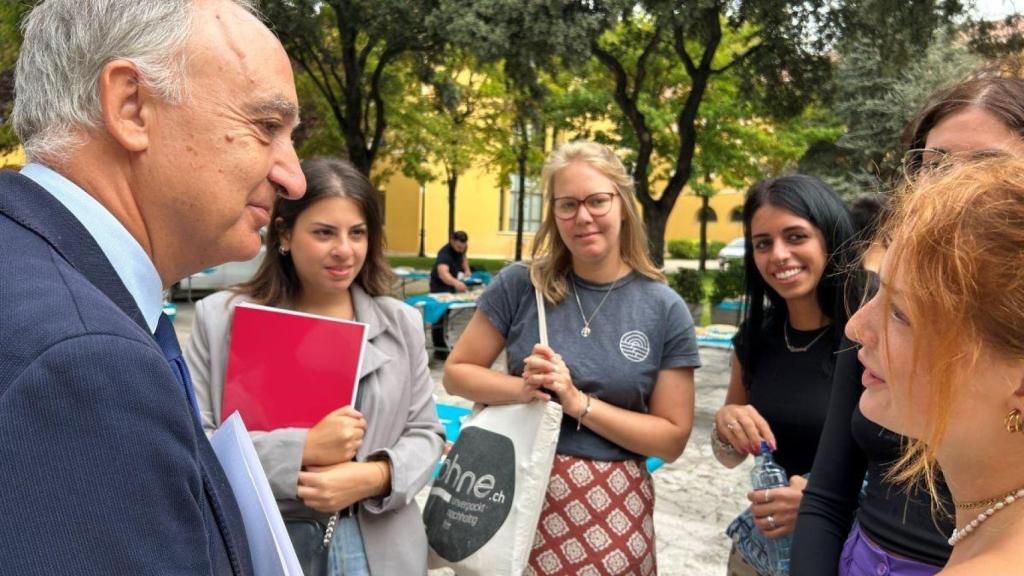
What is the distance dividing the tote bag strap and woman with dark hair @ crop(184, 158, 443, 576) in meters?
0.40

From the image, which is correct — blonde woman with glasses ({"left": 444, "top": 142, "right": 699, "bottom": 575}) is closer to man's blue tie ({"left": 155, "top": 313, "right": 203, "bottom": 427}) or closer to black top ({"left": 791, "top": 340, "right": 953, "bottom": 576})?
black top ({"left": 791, "top": 340, "right": 953, "bottom": 576})

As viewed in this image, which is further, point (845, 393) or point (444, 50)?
point (444, 50)

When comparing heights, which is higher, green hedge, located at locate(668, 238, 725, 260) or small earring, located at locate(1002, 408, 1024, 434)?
small earring, located at locate(1002, 408, 1024, 434)

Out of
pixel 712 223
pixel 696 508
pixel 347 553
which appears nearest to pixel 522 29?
pixel 696 508

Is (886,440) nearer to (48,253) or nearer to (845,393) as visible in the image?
(845,393)

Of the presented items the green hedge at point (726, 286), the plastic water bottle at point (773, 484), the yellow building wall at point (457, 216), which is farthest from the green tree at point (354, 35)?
the yellow building wall at point (457, 216)

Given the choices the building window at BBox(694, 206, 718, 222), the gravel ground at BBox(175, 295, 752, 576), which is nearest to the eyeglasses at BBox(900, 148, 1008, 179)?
the gravel ground at BBox(175, 295, 752, 576)

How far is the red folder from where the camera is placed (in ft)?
6.88

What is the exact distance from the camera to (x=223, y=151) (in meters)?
1.17

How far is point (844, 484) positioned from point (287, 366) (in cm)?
145

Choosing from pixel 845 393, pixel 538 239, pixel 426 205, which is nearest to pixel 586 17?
pixel 538 239

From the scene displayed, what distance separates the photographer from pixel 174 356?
1.12m

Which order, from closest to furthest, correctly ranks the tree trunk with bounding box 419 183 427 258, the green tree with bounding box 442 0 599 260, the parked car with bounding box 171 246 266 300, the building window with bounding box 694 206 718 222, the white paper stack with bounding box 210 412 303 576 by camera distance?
the white paper stack with bounding box 210 412 303 576, the green tree with bounding box 442 0 599 260, the parked car with bounding box 171 246 266 300, the tree trunk with bounding box 419 183 427 258, the building window with bounding box 694 206 718 222

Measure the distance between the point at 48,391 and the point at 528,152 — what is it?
22412 millimetres
